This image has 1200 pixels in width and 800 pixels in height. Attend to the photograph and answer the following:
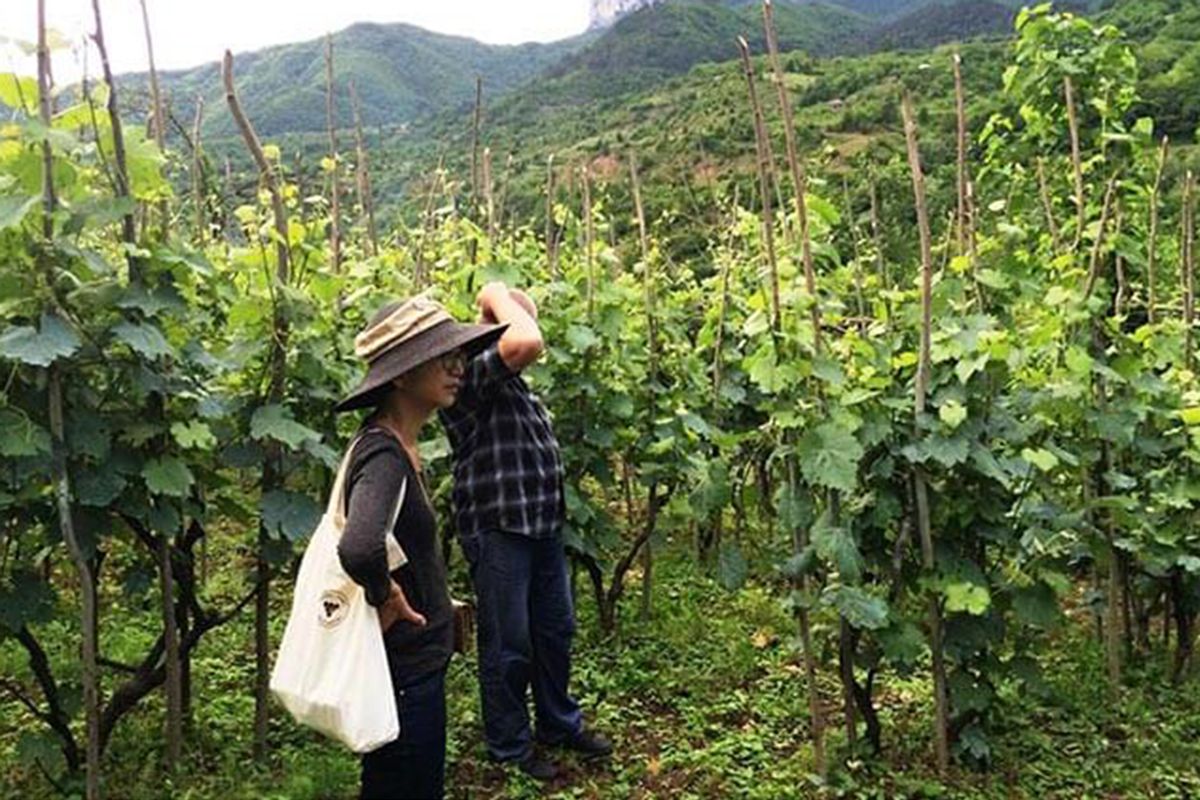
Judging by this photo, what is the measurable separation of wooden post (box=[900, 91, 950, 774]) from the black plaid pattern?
1.30 meters

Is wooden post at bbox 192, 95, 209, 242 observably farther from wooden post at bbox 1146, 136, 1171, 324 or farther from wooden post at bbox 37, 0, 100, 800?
wooden post at bbox 1146, 136, 1171, 324

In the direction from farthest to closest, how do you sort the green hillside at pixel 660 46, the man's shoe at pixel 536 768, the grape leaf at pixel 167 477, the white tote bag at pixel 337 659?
1. the green hillside at pixel 660 46
2. the man's shoe at pixel 536 768
3. the grape leaf at pixel 167 477
4. the white tote bag at pixel 337 659

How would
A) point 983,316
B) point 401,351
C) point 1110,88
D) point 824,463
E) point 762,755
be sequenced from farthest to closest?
point 1110,88, point 762,755, point 983,316, point 824,463, point 401,351

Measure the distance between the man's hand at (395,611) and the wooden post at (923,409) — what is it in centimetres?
192

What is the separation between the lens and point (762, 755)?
4.36 meters

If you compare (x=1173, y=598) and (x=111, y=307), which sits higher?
(x=111, y=307)

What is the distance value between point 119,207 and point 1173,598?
462 centimetres

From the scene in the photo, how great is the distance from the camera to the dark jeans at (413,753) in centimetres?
281

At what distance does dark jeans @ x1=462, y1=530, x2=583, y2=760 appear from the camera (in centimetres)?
395

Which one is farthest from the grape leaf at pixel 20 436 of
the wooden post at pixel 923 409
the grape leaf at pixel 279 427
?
the wooden post at pixel 923 409

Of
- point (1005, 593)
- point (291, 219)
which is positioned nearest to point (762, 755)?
point (1005, 593)

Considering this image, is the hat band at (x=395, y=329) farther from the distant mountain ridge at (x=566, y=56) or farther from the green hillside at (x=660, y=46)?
the green hillside at (x=660, y=46)

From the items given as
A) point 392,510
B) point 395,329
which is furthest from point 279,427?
point 392,510

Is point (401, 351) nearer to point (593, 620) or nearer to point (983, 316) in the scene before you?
point (983, 316)
